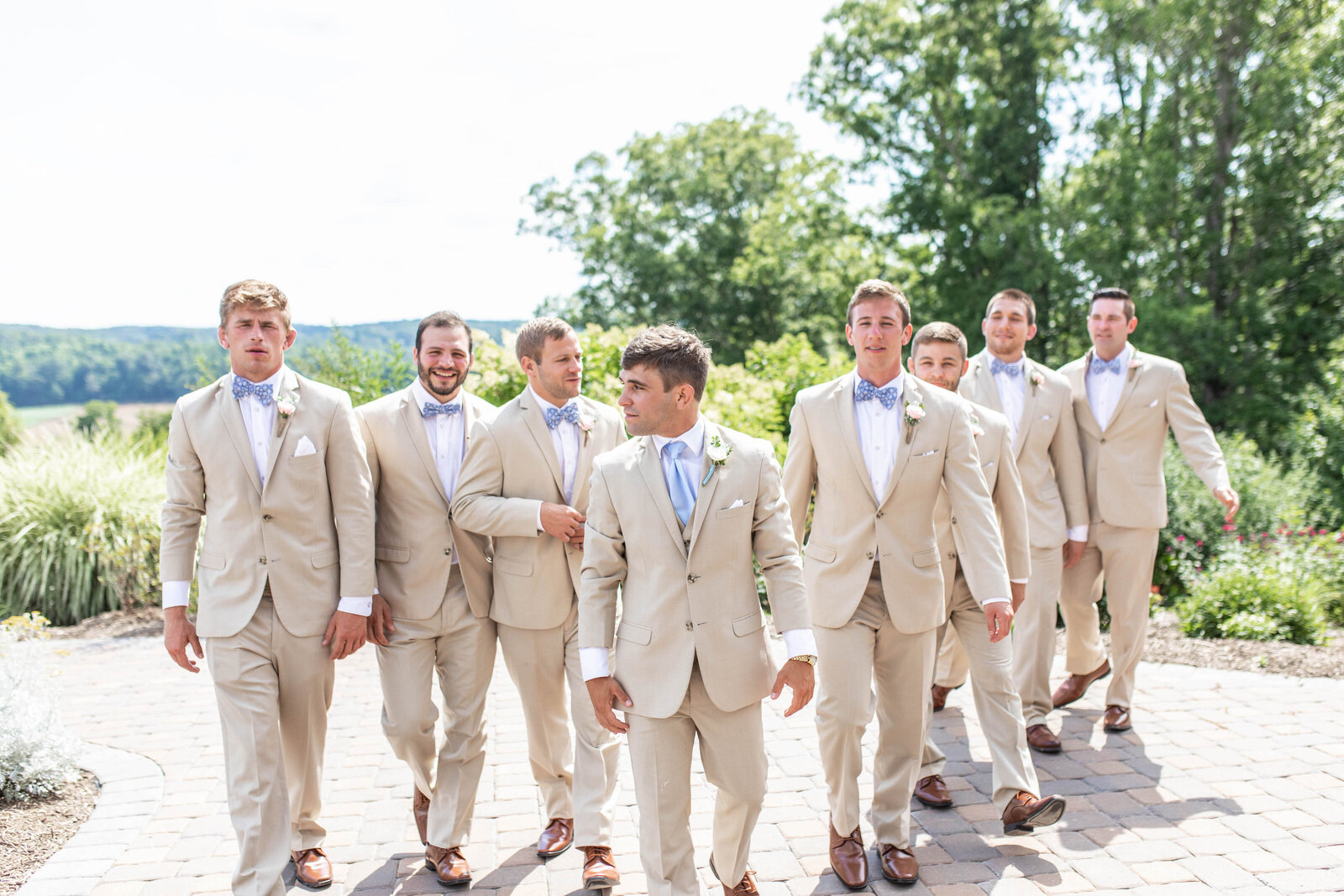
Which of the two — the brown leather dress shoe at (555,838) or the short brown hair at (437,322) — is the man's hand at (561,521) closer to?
the short brown hair at (437,322)

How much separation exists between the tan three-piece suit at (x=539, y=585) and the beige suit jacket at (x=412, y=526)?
0.13 m

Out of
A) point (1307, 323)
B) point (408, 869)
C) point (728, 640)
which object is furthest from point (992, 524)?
point (1307, 323)

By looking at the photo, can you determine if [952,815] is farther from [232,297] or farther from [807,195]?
[807,195]

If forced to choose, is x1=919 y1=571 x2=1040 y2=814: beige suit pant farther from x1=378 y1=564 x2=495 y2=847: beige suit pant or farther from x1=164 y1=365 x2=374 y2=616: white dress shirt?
x1=164 y1=365 x2=374 y2=616: white dress shirt

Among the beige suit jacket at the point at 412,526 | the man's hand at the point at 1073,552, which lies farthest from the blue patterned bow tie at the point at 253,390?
the man's hand at the point at 1073,552

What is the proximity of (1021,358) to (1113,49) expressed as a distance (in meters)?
14.6

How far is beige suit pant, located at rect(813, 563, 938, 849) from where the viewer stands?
3.98 m

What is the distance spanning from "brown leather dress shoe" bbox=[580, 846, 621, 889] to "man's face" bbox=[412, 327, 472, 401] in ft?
6.61

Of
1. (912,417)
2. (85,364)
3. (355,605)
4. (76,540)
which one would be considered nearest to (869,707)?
(912,417)

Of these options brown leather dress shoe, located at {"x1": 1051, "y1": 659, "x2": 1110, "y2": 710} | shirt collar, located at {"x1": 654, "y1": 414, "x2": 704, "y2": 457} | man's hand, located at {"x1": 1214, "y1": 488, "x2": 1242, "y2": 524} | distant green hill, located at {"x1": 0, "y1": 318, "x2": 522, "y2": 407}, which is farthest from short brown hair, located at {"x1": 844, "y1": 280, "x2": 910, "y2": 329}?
distant green hill, located at {"x1": 0, "y1": 318, "x2": 522, "y2": 407}

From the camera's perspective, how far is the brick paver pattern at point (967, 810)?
3.96m

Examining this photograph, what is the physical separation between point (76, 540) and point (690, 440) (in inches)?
348

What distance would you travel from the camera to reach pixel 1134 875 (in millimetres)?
3875

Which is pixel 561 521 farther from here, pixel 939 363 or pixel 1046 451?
pixel 1046 451
